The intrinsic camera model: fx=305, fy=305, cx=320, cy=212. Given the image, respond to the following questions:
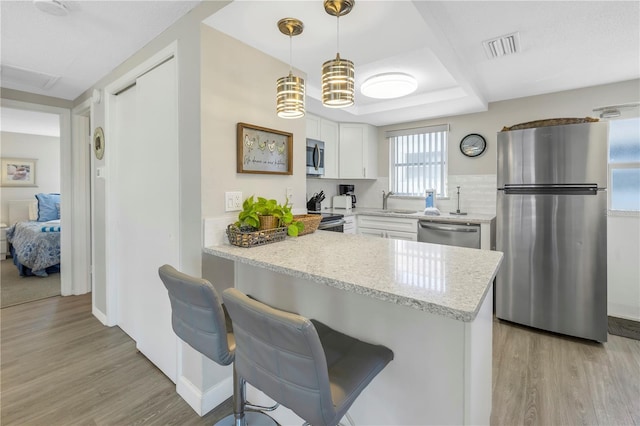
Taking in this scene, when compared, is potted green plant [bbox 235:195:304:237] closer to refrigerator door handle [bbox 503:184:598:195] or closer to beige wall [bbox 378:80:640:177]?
refrigerator door handle [bbox 503:184:598:195]

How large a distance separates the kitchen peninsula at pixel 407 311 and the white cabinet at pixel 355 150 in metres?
2.77

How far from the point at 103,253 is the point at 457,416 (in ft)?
9.83

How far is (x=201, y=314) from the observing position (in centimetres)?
119

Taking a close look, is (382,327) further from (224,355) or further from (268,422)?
(268,422)

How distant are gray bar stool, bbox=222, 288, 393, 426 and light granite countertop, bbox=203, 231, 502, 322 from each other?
0.24 meters

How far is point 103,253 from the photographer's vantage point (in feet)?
9.07

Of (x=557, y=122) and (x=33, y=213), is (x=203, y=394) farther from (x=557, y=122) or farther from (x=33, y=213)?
(x=33, y=213)

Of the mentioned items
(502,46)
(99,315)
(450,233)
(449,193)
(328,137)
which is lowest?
(99,315)

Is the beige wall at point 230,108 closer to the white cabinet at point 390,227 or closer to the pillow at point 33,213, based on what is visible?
the white cabinet at point 390,227

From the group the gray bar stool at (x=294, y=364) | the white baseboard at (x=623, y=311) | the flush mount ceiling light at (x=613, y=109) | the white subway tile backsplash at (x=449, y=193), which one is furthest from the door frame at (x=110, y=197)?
the white baseboard at (x=623, y=311)

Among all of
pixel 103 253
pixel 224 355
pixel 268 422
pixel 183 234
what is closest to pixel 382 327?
pixel 224 355

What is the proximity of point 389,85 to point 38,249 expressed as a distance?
16.0 feet

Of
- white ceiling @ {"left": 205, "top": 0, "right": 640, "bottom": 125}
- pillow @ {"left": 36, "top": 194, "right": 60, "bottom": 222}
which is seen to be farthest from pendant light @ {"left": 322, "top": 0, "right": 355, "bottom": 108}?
pillow @ {"left": 36, "top": 194, "right": 60, "bottom": 222}

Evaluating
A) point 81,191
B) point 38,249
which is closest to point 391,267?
point 81,191
